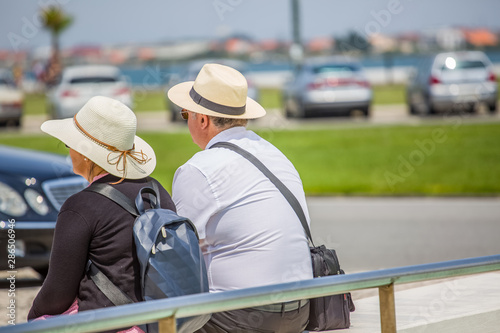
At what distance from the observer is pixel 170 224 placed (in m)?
2.79

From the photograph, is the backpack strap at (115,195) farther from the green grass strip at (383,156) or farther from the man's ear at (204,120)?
the green grass strip at (383,156)

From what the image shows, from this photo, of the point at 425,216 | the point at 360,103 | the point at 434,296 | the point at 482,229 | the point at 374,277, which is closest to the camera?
the point at 374,277

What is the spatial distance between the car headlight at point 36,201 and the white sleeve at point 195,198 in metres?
3.69

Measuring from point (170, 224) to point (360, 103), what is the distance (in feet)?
64.6

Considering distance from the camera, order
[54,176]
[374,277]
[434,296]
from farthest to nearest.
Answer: [54,176] < [434,296] < [374,277]

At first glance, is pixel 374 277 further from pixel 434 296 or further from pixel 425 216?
pixel 425 216

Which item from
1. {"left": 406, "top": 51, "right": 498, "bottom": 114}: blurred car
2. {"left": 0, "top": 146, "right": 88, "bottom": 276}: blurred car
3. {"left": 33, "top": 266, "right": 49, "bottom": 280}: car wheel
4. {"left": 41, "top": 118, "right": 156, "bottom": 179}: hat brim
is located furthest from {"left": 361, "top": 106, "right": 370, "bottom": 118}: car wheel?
{"left": 41, "top": 118, "right": 156, "bottom": 179}: hat brim

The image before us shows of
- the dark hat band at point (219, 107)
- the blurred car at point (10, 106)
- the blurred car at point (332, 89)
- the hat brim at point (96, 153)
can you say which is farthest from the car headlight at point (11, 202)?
the blurred car at point (10, 106)

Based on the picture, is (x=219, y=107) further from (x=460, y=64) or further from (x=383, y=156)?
(x=460, y=64)

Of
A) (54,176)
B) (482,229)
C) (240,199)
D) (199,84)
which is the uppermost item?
(482,229)

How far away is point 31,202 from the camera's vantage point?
6.50 m

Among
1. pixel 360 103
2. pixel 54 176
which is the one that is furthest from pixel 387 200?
pixel 360 103

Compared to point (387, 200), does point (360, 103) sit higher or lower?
higher

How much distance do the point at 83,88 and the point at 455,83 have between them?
10.8m
